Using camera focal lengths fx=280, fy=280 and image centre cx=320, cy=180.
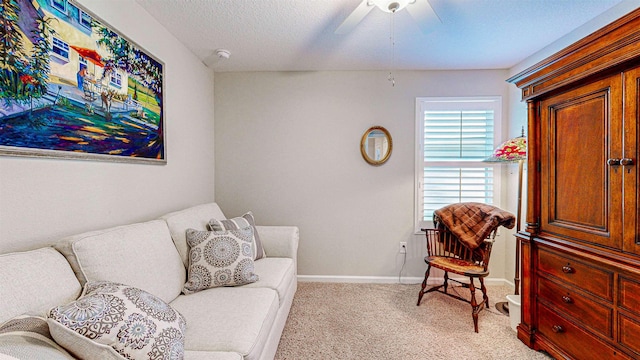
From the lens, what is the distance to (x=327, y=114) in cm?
317

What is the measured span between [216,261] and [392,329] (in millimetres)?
1476

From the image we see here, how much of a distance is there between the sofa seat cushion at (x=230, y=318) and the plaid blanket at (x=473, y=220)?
179 cm

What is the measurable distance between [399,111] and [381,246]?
5.04 feet

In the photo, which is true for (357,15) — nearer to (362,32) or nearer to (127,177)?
(362,32)

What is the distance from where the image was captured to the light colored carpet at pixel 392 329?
1.96 m

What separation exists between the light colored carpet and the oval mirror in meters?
1.43

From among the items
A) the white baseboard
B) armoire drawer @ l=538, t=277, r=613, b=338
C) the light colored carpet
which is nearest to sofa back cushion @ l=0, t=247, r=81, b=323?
the light colored carpet

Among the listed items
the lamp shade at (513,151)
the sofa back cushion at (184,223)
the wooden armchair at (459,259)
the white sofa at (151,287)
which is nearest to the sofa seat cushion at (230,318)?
the white sofa at (151,287)

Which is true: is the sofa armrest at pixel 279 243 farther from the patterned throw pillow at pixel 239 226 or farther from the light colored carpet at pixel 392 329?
the light colored carpet at pixel 392 329

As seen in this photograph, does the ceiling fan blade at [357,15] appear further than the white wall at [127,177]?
Yes

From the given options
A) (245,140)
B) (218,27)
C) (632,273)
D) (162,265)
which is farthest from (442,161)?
(162,265)

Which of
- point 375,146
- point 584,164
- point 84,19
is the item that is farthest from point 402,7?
point 84,19

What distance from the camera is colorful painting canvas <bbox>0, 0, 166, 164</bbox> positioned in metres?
1.21

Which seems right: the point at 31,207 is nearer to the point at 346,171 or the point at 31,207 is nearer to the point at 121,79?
the point at 121,79
